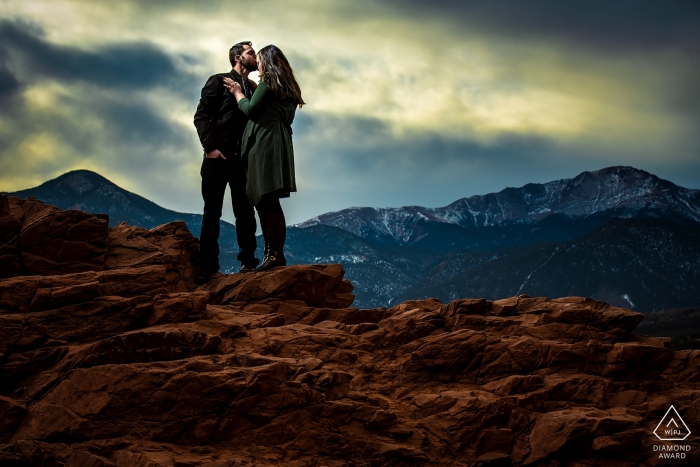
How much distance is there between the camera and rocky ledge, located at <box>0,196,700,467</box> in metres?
10.1

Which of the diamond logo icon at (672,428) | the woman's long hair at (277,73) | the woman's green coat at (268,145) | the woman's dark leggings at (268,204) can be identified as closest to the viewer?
the diamond logo icon at (672,428)

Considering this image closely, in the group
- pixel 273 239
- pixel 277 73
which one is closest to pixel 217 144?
pixel 277 73

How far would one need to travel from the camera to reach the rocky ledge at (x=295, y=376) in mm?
10070

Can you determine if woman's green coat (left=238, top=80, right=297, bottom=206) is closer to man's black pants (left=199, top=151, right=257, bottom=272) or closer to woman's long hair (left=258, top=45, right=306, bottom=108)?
woman's long hair (left=258, top=45, right=306, bottom=108)

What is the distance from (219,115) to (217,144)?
58 centimetres

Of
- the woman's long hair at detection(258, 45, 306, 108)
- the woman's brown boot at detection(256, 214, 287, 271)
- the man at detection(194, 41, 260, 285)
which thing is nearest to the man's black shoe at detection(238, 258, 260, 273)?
the man at detection(194, 41, 260, 285)

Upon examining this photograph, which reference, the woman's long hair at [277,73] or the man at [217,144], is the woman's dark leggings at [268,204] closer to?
the man at [217,144]

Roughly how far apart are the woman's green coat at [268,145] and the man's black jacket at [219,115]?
0.49 metres

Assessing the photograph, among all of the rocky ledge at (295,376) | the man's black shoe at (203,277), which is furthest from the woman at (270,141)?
the rocky ledge at (295,376)

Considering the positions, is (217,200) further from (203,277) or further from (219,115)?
(219,115)

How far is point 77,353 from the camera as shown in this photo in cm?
1073

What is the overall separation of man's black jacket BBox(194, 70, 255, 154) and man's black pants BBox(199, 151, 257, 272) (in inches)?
10.8

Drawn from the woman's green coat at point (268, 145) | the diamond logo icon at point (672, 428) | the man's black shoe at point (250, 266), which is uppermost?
the woman's green coat at point (268, 145)

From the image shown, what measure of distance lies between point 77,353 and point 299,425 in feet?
10.5
